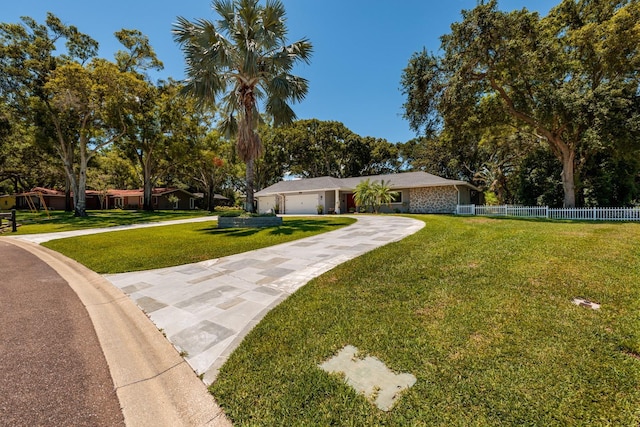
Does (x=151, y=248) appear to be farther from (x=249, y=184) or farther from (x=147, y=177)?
(x=147, y=177)

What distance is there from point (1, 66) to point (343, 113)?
27041 mm

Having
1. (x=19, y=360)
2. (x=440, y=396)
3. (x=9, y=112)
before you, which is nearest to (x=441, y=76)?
(x=440, y=396)

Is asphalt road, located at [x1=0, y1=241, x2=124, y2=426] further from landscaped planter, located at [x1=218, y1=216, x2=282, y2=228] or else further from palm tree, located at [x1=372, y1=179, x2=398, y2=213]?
palm tree, located at [x1=372, y1=179, x2=398, y2=213]

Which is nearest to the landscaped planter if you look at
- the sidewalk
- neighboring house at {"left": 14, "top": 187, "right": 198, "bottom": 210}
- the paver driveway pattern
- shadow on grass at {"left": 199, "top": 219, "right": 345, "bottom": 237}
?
shadow on grass at {"left": 199, "top": 219, "right": 345, "bottom": 237}

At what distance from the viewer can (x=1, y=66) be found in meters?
16.7

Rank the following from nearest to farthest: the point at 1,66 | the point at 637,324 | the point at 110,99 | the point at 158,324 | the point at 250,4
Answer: the point at 637,324 < the point at 158,324 < the point at 250,4 < the point at 1,66 < the point at 110,99

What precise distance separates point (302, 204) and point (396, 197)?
8.73 meters

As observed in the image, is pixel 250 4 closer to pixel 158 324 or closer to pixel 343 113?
pixel 158 324

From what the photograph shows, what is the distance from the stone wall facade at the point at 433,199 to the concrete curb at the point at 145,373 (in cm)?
2145

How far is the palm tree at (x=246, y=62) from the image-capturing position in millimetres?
10797

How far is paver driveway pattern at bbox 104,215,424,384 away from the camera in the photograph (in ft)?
9.77

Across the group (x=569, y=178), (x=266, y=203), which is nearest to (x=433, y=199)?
(x=569, y=178)

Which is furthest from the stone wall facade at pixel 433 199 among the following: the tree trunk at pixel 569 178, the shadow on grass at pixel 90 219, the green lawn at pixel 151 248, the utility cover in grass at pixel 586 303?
the shadow on grass at pixel 90 219

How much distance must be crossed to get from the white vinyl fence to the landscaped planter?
46.2 feet
